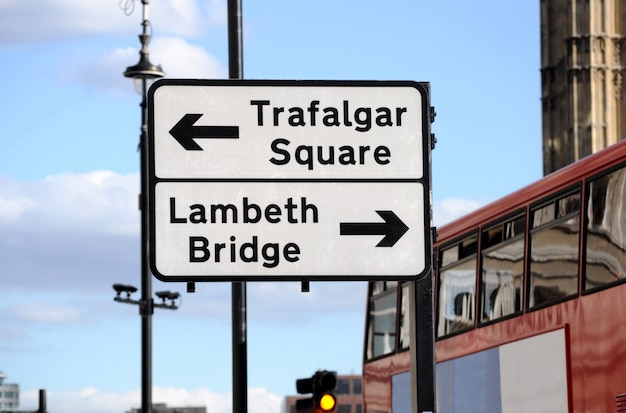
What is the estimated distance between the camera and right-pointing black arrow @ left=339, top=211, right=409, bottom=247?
20.8 feet

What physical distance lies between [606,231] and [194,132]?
677cm

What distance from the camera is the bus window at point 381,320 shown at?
736 inches

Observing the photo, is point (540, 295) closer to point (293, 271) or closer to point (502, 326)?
point (502, 326)

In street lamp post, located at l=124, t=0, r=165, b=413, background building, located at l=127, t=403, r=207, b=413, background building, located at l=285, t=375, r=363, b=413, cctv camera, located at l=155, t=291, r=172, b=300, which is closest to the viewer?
street lamp post, located at l=124, t=0, r=165, b=413

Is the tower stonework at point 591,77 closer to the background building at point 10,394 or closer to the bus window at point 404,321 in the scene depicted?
the bus window at point 404,321

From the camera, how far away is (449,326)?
16.2 metres

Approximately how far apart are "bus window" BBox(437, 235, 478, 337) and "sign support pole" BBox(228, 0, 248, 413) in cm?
555

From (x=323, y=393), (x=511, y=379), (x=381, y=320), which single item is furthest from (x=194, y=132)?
(x=381, y=320)

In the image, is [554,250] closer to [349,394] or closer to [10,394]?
[349,394]

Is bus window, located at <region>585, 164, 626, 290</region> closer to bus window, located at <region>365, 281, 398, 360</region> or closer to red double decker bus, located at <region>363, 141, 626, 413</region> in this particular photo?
red double decker bus, located at <region>363, 141, 626, 413</region>

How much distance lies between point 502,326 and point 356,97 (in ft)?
26.9

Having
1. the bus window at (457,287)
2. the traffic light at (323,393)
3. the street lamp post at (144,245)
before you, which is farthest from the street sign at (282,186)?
the street lamp post at (144,245)

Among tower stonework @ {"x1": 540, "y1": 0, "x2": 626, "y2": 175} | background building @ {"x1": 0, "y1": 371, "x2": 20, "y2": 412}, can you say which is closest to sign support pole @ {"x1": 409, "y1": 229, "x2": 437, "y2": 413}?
tower stonework @ {"x1": 540, "y1": 0, "x2": 626, "y2": 175}

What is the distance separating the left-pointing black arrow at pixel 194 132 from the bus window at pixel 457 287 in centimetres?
927
